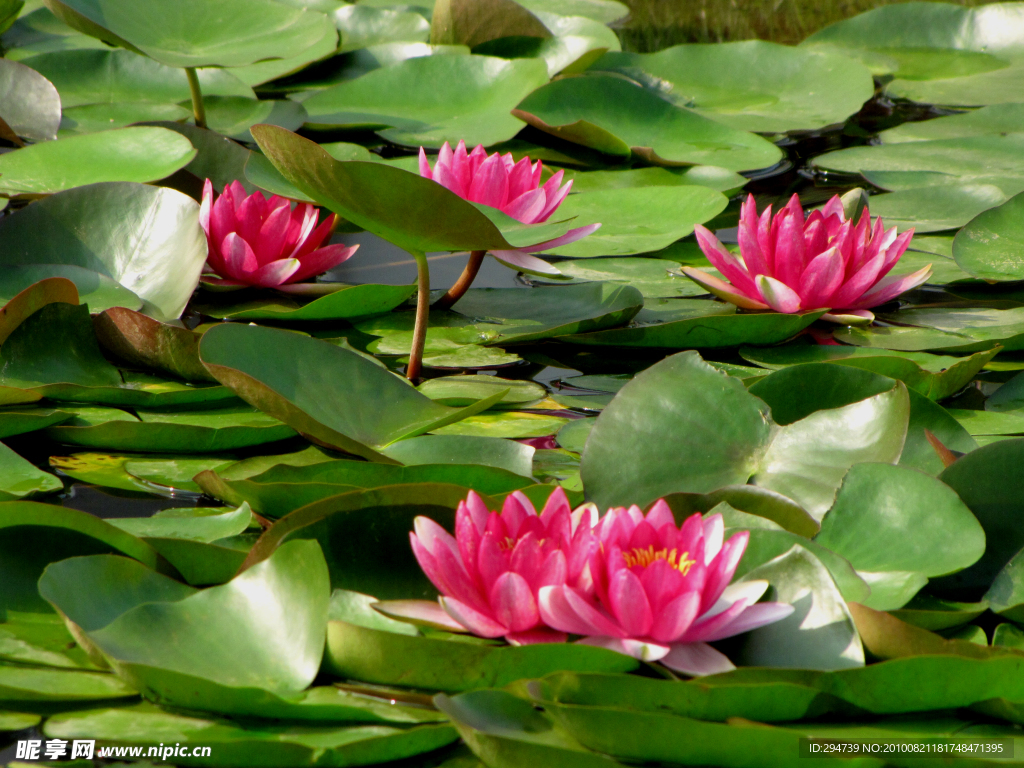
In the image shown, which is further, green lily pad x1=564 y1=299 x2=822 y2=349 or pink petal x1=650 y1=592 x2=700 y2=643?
green lily pad x1=564 y1=299 x2=822 y2=349

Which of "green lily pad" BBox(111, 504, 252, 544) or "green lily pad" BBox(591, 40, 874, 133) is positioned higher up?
"green lily pad" BBox(591, 40, 874, 133)

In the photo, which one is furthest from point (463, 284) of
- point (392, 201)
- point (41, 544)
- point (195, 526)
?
point (41, 544)

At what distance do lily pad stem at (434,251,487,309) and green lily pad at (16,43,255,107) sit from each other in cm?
129

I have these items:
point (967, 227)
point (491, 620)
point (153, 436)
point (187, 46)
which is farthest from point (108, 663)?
point (187, 46)

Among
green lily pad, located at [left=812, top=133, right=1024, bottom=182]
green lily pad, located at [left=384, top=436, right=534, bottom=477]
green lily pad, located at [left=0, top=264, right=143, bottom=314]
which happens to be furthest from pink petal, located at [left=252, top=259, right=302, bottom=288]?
green lily pad, located at [left=812, top=133, right=1024, bottom=182]

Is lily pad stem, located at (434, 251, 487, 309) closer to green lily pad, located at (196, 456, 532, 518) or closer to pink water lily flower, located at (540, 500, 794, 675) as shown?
green lily pad, located at (196, 456, 532, 518)

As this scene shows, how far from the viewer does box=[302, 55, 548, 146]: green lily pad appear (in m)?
2.68

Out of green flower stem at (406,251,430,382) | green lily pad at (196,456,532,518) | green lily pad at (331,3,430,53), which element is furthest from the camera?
green lily pad at (331,3,430,53)

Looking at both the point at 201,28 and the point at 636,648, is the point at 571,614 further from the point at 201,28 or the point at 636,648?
the point at 201,28

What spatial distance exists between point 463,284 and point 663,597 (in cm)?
100

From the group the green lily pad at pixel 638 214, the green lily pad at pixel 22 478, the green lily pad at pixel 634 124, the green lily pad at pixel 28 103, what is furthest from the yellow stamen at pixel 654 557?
the green lily pad at pixel 28 103

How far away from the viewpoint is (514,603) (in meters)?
0.88

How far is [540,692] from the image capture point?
2.73 ft

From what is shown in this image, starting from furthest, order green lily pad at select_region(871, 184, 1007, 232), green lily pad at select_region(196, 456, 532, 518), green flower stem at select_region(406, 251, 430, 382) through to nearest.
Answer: green lily pad at select_region(871, 184, 1007, 232) → green flower stem at select_region(406, 251, 430, 382) → green lily pad at select_region(196, 456, 532, 518)
